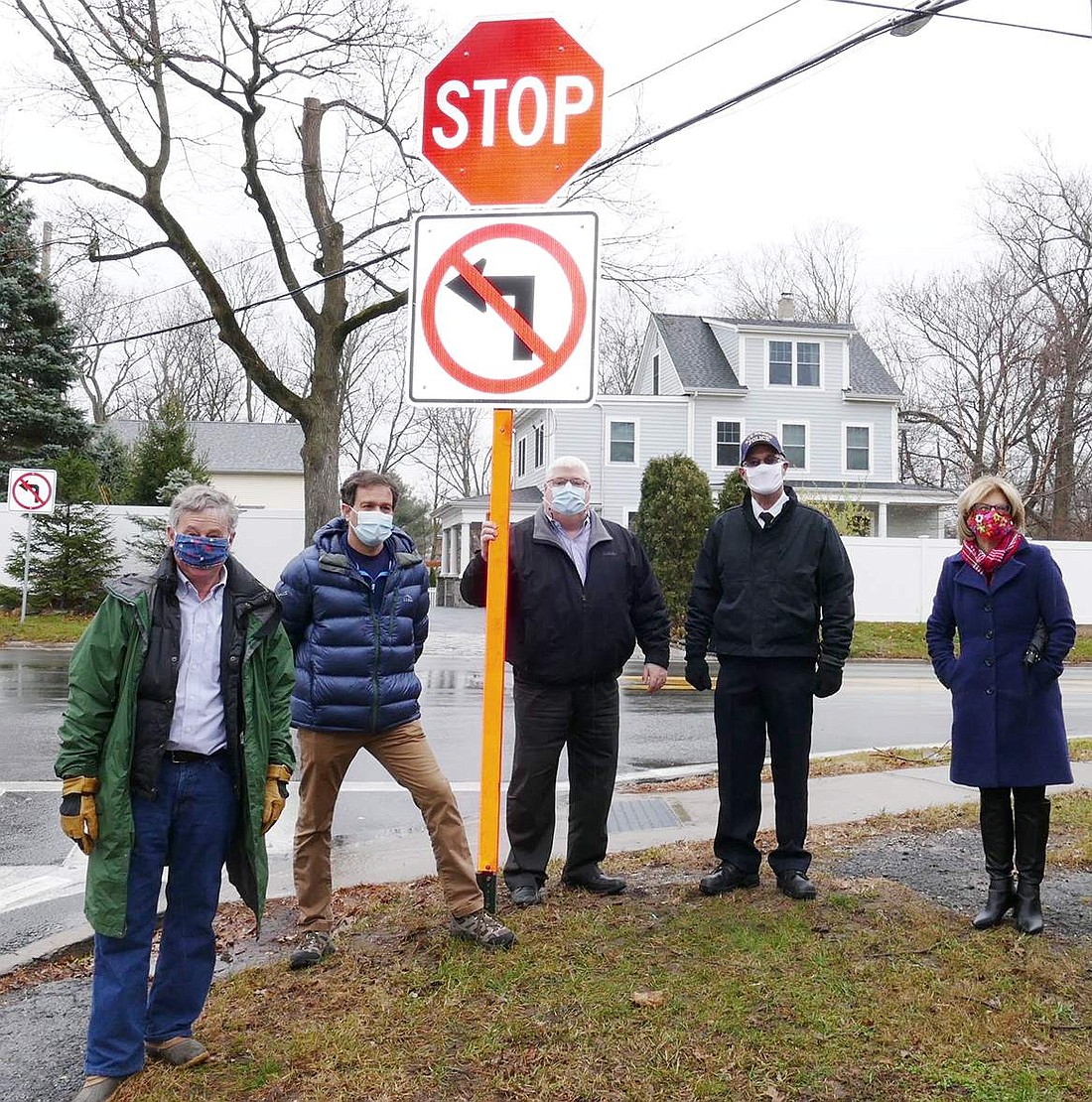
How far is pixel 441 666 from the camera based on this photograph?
1822cm

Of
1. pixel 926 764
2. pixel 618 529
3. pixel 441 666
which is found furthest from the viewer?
pixel 441 666

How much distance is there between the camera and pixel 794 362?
36531 mm

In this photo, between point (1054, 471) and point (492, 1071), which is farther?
point (1054, 471)

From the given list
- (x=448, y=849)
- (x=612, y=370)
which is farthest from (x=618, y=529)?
(x=612, y=370)

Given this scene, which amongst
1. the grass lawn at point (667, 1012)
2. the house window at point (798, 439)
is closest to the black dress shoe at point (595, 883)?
the grass lawn at point (667, 1012)

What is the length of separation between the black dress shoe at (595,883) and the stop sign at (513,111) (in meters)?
3.13

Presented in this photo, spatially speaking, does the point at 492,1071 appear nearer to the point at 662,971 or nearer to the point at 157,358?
the point at 662,971

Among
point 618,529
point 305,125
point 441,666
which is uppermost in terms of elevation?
point 305,125

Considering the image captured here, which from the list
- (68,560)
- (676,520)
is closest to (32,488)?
(68,560)

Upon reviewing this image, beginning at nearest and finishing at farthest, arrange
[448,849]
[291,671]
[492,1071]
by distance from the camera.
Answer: [492,1071] → [291,671] → [448,849]

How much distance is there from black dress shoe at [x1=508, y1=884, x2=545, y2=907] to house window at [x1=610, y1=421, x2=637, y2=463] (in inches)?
1231

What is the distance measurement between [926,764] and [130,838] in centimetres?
757

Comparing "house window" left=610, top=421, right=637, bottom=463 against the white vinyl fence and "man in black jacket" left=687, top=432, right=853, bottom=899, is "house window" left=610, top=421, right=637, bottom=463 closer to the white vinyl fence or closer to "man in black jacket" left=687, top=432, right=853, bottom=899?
the white vinyl fence

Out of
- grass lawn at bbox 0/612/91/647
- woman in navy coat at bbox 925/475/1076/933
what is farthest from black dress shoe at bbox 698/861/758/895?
grass lawn at bbox 0/612/91/647
